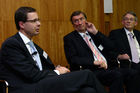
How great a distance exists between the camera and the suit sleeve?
272 cm

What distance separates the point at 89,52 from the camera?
13.3 feet

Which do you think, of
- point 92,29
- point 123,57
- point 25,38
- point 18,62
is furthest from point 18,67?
point 123,57

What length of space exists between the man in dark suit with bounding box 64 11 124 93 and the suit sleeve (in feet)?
3.77

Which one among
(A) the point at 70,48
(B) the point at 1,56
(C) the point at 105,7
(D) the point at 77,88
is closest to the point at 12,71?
(B) the point at 1,56

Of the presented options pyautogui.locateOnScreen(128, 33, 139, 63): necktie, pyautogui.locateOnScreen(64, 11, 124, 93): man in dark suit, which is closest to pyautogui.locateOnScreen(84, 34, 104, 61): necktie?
pyautogui.locateOnScreen(64, 11, 124, 93): man in dark suit

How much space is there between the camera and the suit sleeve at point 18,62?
272cm

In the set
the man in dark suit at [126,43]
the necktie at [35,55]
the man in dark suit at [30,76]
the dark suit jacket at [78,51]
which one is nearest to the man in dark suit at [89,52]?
the dark suit jacket at [78,51]

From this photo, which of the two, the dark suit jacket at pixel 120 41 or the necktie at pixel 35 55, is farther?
the dark suit jacket at pixel 120 41

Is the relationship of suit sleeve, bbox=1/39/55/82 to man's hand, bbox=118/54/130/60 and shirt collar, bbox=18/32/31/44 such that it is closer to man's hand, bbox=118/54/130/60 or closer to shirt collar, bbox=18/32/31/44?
shirt collar, bbox=18/32/31/44

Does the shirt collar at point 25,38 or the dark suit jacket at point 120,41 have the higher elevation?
the shirt collar at point 25,38

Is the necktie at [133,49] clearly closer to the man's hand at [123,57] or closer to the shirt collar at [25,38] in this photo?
the man's hand at [123,57]

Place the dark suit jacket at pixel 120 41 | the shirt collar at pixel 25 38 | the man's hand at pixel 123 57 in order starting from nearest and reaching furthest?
the shirt collar at pixel 25 38
the man's hand at pixel 123 57
the dark suit jacket at pixel 120 41

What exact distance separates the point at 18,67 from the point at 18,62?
0.05 m

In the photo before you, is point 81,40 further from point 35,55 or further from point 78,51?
point 35,55
